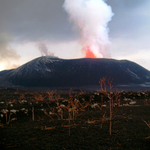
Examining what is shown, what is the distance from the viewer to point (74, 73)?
6869cm

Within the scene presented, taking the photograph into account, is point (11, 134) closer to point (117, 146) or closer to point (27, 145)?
point (27, 145)

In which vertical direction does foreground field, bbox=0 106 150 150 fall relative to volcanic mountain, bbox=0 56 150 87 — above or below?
below

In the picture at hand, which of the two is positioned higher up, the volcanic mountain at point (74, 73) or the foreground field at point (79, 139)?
the volcanic mountain at point (74, 73)

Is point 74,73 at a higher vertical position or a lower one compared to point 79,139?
higher

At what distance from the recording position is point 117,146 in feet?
10.1

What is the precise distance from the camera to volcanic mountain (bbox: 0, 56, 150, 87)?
61844 mm

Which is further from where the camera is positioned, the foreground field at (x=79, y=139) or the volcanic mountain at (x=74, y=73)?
the volcanic mountain at (x=74, y=73)

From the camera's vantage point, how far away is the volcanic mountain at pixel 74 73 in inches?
2435

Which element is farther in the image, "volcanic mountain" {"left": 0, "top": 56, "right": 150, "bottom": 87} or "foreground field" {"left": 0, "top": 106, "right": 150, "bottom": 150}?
"volcanic mountain" {"left": 0, "top": 56, "right": 150, "bottom": 87}

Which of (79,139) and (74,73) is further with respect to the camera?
(74,73)

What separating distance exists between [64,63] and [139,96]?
6502 centimetres

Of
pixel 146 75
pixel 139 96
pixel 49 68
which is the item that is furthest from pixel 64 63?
pixel 139 96

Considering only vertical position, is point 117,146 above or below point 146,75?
below

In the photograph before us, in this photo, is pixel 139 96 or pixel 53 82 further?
pixel 53 82
